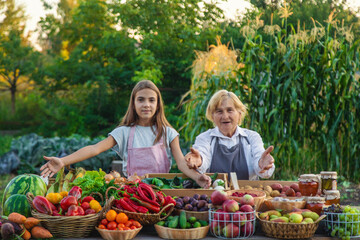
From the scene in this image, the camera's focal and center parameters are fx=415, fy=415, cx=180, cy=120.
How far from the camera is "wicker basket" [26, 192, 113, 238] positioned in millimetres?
2312

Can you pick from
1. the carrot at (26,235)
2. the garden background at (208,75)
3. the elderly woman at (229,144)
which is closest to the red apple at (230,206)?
the carrot at (26,235)

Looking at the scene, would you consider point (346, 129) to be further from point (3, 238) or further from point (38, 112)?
point (38, 112)

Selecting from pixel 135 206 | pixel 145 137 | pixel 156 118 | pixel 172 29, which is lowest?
pixel 135 206

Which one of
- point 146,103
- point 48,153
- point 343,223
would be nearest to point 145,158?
point 146,103

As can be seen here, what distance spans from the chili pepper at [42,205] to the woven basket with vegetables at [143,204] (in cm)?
34

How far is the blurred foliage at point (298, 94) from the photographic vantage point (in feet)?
22.5

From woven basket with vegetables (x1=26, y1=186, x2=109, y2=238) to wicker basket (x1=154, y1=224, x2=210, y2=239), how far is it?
1.20 ft

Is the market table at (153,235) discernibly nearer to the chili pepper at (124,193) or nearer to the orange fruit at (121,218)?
the orange fruit at (121,218)

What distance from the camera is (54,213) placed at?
2381 millimetres

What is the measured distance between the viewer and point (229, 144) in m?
3.86

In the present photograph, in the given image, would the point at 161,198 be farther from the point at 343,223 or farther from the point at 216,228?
the point at 343,223

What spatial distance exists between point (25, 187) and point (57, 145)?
6.66 metres

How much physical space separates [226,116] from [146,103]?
0.72m

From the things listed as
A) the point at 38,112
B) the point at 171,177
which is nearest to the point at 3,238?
the point at 171,177
